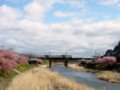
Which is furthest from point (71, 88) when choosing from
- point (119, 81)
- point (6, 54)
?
point (119, 81)

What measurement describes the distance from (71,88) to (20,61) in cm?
2672

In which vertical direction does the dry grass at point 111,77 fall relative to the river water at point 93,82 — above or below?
above

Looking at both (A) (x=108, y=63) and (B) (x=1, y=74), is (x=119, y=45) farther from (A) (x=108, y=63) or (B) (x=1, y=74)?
(B) (x=1, y=74)

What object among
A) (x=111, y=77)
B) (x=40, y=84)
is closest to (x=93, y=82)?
(x=111, y=77)

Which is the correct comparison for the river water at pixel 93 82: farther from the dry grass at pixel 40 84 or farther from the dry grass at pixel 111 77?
the dry grass at pixel 40 84

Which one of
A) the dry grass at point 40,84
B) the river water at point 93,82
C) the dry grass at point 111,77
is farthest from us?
the dry grass at point 111,77

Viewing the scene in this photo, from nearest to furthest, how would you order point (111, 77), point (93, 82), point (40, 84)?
1. point (40, 84)
2. point (93, 82)
3. point (111, 77)

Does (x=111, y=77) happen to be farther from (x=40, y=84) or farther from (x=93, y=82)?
(x=40, y=84)

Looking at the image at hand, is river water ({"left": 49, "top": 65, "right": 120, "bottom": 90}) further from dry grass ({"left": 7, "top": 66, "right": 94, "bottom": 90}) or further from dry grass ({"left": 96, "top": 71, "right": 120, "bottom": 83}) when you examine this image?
dry grass ({"left": 7, "top": 66, "right": 94, "bottom": 90})

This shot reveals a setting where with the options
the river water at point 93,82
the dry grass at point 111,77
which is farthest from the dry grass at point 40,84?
the dry grass at point 111,77

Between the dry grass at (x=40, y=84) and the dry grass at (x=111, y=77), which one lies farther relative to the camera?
the dry grass at (x=111, y=77)

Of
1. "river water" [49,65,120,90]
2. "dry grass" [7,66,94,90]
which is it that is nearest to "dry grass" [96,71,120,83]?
"river water" [49,65,120,90]

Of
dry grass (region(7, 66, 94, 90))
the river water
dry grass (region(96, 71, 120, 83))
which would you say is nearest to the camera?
dry grass (region(7, 66, 94, 90))

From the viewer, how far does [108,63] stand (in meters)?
49.4
